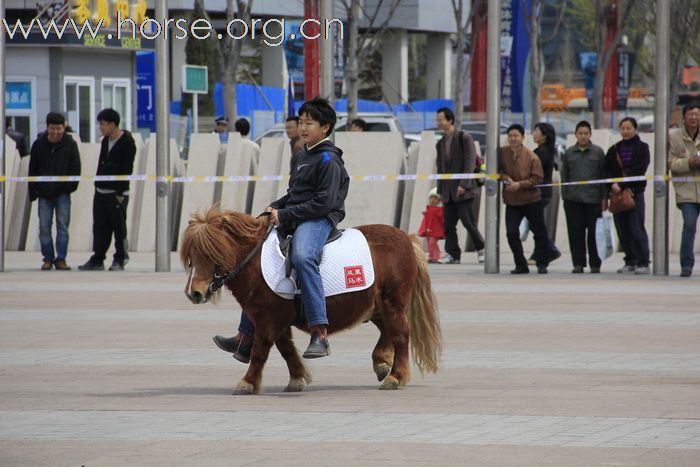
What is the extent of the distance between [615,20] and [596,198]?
26.0 meters

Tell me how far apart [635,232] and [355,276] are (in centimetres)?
949

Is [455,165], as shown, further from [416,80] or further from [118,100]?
[416,80]

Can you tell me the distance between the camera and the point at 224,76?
38.0 meters

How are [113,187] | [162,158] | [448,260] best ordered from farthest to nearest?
[448,260] < [162,158] < [113,187]

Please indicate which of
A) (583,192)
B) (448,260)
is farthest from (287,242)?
(448,260)

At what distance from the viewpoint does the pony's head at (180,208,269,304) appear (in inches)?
365

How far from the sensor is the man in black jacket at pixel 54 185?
19.7 meters

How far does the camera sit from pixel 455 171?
1998cm

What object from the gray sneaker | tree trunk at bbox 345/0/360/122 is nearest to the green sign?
tree trunk at bbox 345/0/360/122

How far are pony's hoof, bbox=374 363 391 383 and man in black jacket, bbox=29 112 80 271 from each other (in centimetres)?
1072

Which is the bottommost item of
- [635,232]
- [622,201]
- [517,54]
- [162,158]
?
[635,232]

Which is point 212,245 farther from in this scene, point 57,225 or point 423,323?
point 57,225

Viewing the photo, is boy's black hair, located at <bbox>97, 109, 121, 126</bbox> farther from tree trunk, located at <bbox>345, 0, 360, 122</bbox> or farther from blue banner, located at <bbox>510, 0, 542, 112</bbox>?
blue banner, located at <bbox>510, 0, 542, 112</bbox>

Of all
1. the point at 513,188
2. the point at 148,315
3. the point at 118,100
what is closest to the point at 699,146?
the point at 513,188
